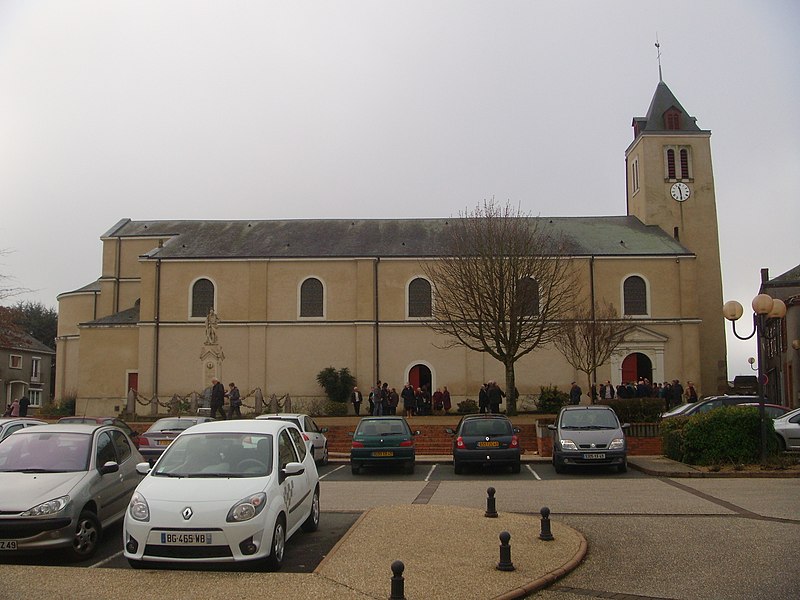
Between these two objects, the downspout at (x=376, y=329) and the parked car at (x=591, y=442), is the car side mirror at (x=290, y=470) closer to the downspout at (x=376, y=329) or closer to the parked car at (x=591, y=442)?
the parked car at (x=591, y=442)

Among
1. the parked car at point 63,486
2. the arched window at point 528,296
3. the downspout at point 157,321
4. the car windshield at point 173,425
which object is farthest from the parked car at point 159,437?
the downspout at point 157,321

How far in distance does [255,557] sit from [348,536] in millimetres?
1915

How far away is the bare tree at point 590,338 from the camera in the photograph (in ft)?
115

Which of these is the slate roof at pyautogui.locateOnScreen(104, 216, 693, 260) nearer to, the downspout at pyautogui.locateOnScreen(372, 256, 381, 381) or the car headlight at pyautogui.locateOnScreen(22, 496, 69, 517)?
the downspout at pyautogui.locateOnScreen(372, 256, 381, 381)

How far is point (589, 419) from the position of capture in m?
19.1

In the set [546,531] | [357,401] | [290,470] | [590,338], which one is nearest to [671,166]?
[590,338]

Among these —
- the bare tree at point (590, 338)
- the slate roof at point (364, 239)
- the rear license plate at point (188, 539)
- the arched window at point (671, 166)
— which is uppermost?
the arched window at point (671, 166)

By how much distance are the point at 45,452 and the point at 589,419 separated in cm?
1302

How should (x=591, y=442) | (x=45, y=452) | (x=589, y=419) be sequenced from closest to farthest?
(x=45, y=452) → (x=591, y=442) → (x=589, y=419)

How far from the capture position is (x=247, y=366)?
4262 centimetres

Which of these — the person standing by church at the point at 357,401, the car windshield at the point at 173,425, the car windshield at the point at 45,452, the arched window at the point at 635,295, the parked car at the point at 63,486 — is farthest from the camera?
the arched window at the point at 635,295

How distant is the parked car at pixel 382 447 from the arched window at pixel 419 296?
23.6 meters

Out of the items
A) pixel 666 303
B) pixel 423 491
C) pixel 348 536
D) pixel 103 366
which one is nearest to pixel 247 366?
pixel 103 366

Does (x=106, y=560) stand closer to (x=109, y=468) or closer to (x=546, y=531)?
(x=109, y=468)
